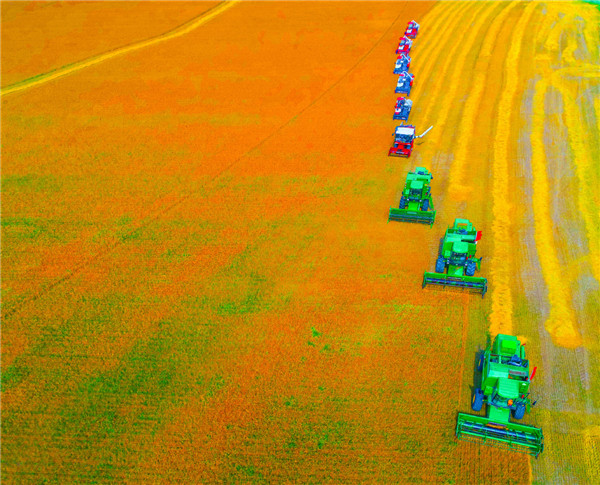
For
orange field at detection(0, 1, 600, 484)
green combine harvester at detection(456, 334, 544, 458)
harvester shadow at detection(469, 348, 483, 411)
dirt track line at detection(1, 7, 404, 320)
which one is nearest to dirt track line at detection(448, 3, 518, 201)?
orange field at detection(0, 1, 600, 484)

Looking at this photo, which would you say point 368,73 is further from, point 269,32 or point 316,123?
point 269,32

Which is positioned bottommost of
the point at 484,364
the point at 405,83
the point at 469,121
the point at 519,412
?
the point at 519,412

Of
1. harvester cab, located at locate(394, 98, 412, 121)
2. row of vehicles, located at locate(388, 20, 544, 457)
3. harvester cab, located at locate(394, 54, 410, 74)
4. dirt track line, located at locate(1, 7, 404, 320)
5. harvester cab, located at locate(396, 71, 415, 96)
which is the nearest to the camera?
row of vehicles, located at locate(388, 20, 544, 457)

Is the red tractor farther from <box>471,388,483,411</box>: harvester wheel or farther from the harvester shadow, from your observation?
<box>471,388,483,411</box>: harvester wheel

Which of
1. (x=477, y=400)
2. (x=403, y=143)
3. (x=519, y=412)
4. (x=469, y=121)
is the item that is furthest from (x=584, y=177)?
(x=477, y=400)

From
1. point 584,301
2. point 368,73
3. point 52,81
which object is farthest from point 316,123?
point 52,81

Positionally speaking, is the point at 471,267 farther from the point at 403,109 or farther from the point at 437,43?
the point at 437,43

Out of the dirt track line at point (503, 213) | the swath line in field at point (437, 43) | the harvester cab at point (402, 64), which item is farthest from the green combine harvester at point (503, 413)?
the harvester cab at point (402, 64)

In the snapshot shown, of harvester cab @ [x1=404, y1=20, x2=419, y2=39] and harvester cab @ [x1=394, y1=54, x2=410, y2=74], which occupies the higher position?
harvester cab @ [x1=404, y1=20, x2=419, y2=39]
